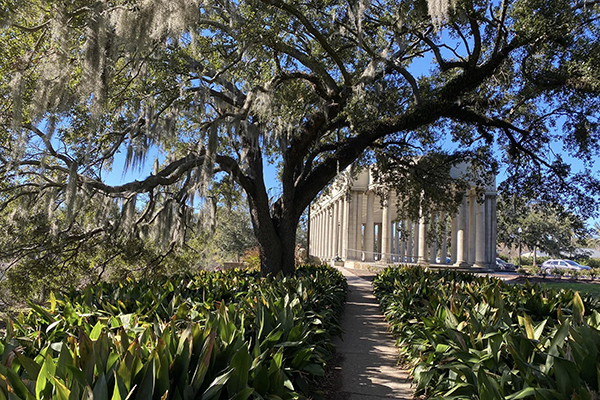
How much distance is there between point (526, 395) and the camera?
7.29 ft

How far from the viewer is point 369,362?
217 inches

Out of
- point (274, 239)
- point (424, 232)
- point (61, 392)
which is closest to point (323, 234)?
point (424, 232)

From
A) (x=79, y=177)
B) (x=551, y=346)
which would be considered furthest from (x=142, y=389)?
(x=79, y=177)

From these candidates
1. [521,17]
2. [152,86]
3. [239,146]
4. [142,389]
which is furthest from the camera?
[239,146]

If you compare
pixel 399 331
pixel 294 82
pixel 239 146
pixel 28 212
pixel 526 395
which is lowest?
pixel 399 331

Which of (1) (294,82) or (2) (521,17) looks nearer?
Result: (2) (521,17)

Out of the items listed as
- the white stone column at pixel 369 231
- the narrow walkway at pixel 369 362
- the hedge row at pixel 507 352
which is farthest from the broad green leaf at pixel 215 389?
the white stone column at pixel 369 231

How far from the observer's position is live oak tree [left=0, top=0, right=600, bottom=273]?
6.82 m

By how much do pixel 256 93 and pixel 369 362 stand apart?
5651 millimetres

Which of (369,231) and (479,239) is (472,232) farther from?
(369,231)

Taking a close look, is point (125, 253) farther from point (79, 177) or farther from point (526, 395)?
point (526, 395)

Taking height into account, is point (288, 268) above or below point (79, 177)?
below

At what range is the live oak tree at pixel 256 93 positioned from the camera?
682cm

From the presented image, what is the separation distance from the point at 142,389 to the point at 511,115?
11535mm
